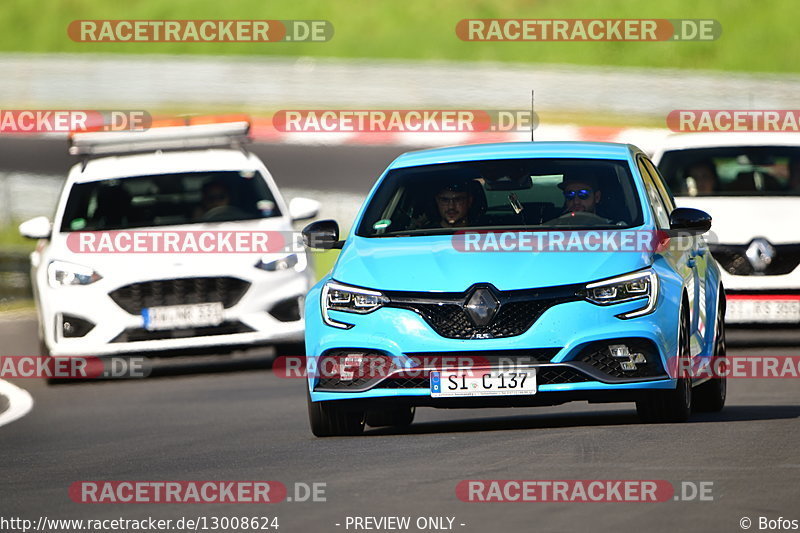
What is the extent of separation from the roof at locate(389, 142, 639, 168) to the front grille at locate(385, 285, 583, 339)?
1517 mm

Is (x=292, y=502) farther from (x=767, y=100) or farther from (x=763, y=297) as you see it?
(x=767, y=100)

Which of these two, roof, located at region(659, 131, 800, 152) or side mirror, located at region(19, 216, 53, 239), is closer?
side mirror, located at region(19, 216, 53, 239)

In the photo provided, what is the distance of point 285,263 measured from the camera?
15.5m

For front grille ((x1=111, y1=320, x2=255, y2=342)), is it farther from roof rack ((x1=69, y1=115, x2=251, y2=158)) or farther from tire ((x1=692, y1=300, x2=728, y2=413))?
tire ((x1=692, y1=300, x2=728, y2=413))

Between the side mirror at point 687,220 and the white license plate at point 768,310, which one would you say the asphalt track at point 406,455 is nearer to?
the side mirror at point 687,220

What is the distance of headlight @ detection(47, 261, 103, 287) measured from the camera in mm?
15156

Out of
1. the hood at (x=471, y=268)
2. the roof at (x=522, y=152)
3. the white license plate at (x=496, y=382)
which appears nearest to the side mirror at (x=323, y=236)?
the roof at (x=522, y=152)

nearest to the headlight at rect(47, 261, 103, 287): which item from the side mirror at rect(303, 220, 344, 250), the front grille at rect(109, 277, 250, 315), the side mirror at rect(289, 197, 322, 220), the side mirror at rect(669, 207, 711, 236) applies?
the front grille at rect(109, 277, 250, 315)

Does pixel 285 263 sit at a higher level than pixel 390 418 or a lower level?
higher

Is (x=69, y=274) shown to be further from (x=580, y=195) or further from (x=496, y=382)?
(x=496, y=382)

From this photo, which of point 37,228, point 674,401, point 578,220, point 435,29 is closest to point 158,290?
point 37,228

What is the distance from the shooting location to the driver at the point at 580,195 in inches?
421

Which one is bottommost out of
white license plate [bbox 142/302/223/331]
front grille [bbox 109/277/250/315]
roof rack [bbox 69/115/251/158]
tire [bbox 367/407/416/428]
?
tire [bbox 367/407/416/428]

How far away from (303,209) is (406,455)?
277 inches
